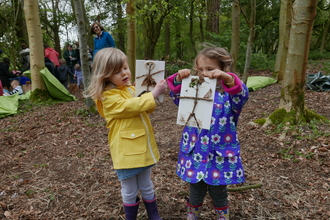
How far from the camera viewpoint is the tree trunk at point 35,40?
6.81 m

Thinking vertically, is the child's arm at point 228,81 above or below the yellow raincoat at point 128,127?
above

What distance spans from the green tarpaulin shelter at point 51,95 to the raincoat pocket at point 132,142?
18.9ft

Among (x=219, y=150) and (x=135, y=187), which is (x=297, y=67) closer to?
(x=219, y=150)

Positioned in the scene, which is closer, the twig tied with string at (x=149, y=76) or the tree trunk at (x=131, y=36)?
the twig tied with string at (x=149, y=76)

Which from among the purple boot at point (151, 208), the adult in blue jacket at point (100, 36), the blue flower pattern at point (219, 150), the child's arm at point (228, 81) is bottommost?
the purple boot at point (151, 208)

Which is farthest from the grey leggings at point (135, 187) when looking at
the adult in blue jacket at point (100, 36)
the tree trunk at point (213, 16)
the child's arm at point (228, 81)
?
the tree trunk at point (213, 16)

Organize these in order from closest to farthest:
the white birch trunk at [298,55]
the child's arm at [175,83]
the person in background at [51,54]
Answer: the child's arm at [175,83], the white birch trunk at [298,55], the person in background at [51,54]

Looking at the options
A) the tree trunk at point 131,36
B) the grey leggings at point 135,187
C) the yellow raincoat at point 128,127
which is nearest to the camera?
the yellow raincoat at point 128,127

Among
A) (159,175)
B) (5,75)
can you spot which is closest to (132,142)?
(159,175)

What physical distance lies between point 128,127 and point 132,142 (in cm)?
12

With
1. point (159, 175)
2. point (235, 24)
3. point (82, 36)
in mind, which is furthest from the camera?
point (235, 24)

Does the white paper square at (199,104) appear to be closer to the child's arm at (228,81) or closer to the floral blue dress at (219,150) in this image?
the child's arm at (228,81)

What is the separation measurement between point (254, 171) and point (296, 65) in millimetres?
1893

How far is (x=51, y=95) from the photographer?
747cm
